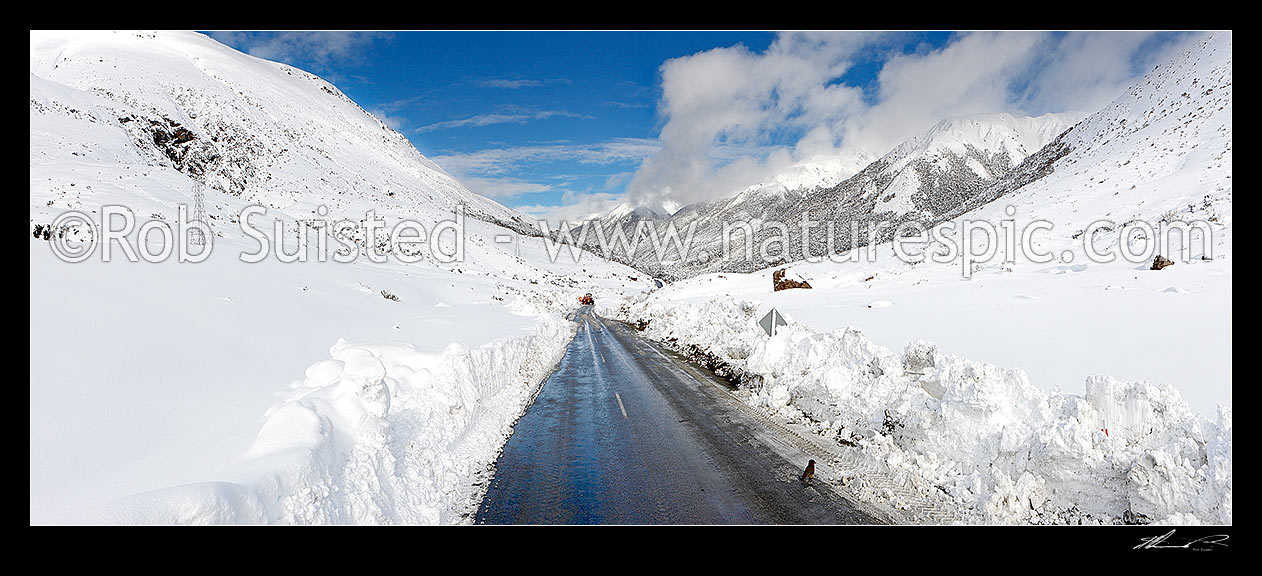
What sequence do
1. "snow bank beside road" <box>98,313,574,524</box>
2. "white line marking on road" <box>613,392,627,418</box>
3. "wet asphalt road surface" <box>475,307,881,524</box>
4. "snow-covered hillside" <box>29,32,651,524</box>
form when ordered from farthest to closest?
"white line marking on road" <box>613,392,627,418</box> < "wet asphalt road surface" <box>475,307,881,524</box> < "snow-covered hillside" <box>29,32,651,524</box> < "snow bank beside road" <box>98,313,574,524</box>

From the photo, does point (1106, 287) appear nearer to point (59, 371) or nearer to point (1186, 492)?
point (1186, 492)

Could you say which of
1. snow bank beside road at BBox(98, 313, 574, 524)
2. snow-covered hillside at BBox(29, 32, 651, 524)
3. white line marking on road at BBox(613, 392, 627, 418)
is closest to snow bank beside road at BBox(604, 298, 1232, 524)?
white line marking on road at BBox(613, 392, 627, 418)

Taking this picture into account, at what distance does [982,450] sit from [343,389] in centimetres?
911

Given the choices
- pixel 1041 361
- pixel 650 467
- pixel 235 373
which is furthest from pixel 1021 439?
pixel 235 373

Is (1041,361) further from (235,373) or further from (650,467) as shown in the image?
(235,373)

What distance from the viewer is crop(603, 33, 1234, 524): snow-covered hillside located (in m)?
5.29

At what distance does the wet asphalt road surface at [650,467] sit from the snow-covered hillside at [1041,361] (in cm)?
92

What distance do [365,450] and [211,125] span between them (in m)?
88.8

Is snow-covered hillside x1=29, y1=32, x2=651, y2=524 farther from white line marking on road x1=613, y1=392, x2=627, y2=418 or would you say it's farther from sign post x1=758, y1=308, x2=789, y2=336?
sign post x1=758, y1=308, x2=789, y2=336

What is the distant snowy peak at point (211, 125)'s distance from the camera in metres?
42.4

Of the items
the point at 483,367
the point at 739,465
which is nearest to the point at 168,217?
the point at 483,367
